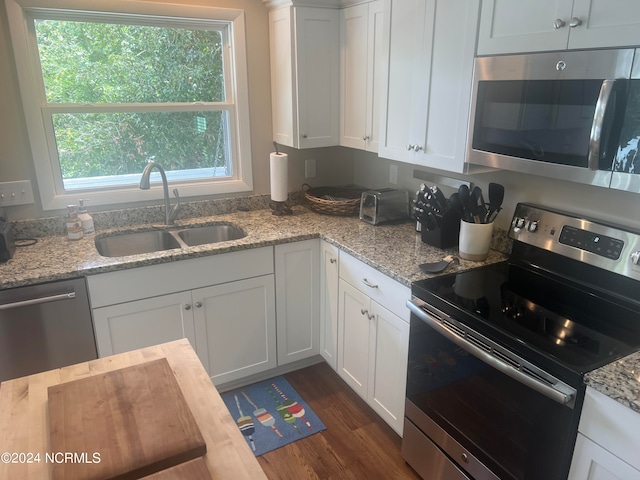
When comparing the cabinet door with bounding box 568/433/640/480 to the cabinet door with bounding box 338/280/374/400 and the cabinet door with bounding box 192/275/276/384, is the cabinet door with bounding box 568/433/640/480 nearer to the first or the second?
the cabinet door with bounding box 338/280/374/400

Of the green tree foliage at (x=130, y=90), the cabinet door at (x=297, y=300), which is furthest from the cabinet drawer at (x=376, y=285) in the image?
the green tree foliage at (x=130, y=90)

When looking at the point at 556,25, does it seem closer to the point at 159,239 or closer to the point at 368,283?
the point at 368,283

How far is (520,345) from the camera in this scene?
1.38 metres

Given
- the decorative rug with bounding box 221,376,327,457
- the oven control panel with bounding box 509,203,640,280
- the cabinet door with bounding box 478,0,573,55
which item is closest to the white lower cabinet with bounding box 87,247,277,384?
the decorative rug with bounding box 221,376,327,457

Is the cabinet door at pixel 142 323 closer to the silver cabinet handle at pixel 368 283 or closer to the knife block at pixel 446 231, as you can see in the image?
the silver cabinet handle at pixel 368 283

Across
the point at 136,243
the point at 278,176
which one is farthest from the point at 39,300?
the point at 278,176

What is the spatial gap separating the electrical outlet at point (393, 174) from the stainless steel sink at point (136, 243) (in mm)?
1314

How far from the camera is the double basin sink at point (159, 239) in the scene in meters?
2.55

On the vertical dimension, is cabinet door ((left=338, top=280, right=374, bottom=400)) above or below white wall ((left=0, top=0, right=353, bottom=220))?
below

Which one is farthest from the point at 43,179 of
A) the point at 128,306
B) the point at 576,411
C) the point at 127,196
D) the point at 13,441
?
the point at 576,411

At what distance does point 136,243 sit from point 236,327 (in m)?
0.75

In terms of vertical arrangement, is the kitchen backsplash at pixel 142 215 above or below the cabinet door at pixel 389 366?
above

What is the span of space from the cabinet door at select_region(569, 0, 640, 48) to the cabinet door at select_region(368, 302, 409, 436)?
1.18 meters

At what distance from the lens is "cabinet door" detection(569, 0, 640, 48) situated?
1269mm
